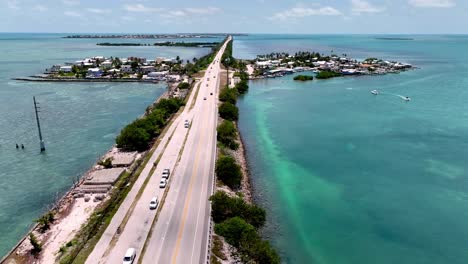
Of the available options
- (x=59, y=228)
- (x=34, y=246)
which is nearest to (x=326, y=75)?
(x=59, y=228)

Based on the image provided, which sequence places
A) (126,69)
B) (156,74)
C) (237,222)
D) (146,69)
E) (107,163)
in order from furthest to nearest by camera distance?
(126,69), (146,69), (156,74), (107,163), (237,222)

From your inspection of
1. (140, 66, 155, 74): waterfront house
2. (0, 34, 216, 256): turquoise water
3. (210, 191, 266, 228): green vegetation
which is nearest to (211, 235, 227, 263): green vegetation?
(210, 191, 266, 228): green vegetation

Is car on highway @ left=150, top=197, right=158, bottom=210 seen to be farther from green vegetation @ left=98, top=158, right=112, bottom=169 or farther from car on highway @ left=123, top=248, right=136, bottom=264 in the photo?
green vegetation @ left=98, top=158, right=112, bottom=169

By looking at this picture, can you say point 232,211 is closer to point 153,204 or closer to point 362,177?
point 153,204

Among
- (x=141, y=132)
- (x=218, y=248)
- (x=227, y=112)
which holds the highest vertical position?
(x=141, y=132)

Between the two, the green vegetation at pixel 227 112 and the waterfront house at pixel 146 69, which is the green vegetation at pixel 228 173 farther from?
the waterfront house at pixel 146 69

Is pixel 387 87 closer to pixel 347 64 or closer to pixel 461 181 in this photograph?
pixel 347 64

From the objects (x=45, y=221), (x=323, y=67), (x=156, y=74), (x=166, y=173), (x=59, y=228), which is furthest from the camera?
(x=323, y=67)
